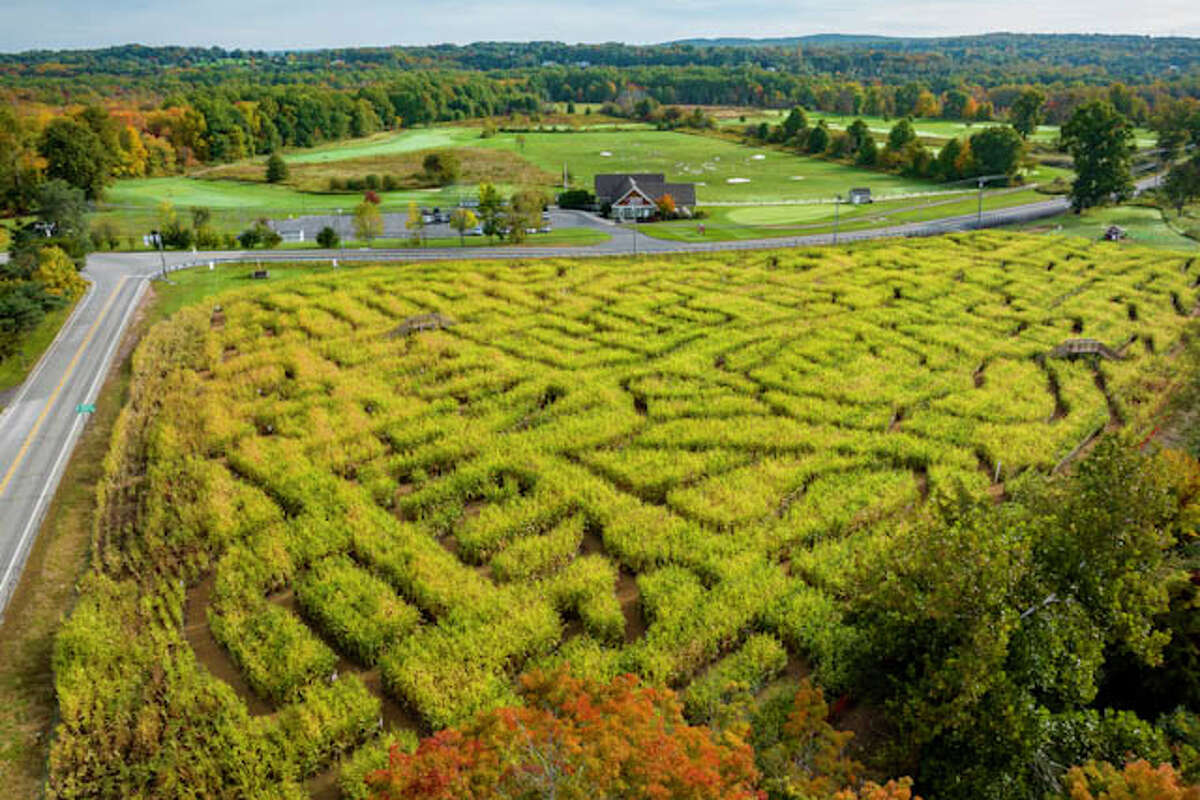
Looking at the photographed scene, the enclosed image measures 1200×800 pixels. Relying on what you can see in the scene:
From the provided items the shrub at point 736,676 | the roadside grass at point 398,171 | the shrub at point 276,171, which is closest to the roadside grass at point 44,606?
the shrub at point 736,676

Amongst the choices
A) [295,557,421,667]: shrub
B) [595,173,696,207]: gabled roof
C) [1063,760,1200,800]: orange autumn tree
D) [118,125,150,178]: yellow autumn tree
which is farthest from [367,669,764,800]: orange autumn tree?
[118,125,150,178]: yellow autumn tree

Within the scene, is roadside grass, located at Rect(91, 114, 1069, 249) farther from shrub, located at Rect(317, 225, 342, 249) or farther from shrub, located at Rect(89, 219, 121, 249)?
shrub, located at Rect(317, 225, 342, 249)

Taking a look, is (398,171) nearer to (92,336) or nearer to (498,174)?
(498,174)

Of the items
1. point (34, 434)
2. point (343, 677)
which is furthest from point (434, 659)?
point (34, 434)

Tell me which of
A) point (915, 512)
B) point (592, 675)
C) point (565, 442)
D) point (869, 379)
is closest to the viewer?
point (592, 675)

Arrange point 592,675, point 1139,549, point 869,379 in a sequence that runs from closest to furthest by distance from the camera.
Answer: point 1139,549
point 592,675
point 869,379

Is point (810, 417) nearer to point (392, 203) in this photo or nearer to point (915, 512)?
point (915, 512)

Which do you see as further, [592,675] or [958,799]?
[592,675]
